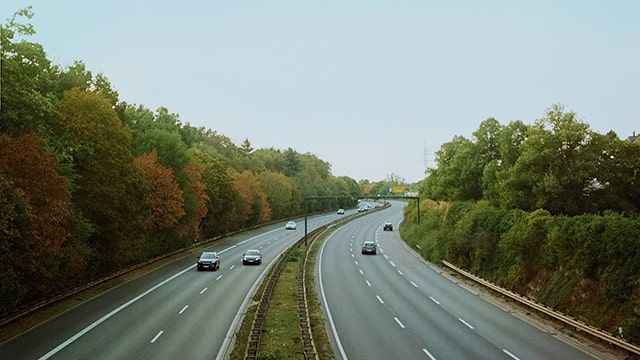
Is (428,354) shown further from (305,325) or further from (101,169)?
(101,169)

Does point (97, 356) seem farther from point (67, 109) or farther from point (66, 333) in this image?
point (67, 109)

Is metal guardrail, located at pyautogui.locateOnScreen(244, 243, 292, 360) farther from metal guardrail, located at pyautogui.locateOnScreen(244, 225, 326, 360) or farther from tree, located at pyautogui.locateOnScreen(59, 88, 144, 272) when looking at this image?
tree, located at pyautogui.locateOnScreen(59, 88, 144, 272)

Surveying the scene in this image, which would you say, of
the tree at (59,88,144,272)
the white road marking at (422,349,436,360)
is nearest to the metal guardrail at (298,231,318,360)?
the white road marking at (422,349,436,360)

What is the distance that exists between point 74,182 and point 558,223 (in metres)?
30.4

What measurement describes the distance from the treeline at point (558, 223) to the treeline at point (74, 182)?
26003mm

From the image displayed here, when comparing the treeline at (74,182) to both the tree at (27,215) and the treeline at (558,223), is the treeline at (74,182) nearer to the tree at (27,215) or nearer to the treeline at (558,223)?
the tree at (27,215)

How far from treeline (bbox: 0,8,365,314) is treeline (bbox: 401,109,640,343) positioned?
26.0 meters

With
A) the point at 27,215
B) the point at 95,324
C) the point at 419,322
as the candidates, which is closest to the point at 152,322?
the point at 95,324

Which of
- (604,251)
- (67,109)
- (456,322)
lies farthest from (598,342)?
(67,109)

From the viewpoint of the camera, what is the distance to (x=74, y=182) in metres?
33.8

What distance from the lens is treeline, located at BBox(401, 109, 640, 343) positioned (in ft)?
74.3

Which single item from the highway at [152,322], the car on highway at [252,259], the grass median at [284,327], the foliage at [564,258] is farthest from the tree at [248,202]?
the foliage at [564,258]

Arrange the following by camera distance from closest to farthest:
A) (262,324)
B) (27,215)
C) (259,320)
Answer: (27,215) < (262,324) < (259,320)

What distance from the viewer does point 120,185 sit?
3588 cm
